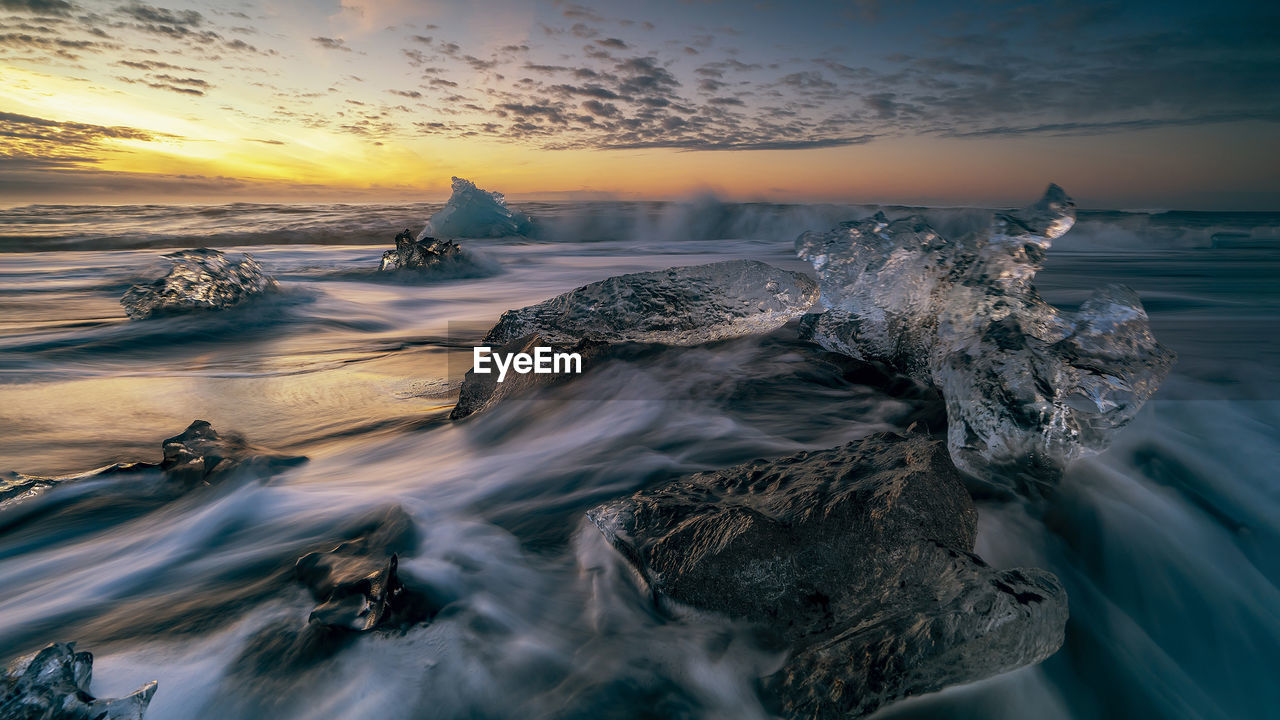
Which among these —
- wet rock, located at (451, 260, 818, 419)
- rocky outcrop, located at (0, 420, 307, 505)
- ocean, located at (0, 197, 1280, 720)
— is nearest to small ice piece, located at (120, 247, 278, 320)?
ocean, located at (0, 197, 1280, 720)

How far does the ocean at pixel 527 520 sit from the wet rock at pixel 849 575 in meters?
0.10

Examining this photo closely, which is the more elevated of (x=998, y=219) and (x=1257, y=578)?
(x=998, y=219)

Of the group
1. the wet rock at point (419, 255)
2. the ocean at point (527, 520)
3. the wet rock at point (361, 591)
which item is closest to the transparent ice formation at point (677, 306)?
the ocean at point (527, 520)

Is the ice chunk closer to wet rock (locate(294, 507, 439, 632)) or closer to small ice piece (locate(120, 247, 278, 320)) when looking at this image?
wet rock (locate(294, 507, 439, 632))

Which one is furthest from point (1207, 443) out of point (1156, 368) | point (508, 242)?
point (508, 242)

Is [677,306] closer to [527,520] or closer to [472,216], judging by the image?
[527,520]

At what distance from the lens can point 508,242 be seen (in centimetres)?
1585

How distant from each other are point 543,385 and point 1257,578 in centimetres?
297

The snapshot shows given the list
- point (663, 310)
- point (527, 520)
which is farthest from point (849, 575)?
point (663, 310)

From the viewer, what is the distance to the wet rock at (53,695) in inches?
44.0

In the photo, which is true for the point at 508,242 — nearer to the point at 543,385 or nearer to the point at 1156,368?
the point at 543,385

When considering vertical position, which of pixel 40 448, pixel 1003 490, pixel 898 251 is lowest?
pixel 40 448

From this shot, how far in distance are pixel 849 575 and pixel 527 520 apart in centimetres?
120

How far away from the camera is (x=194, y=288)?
223 inches
